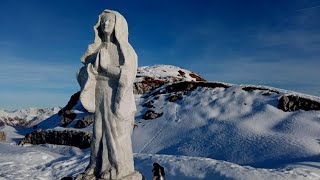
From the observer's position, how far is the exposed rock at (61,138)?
3155cm

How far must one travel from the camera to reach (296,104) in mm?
28969

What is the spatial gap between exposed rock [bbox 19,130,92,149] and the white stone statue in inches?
894

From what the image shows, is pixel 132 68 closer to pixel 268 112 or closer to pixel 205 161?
pixel 205 161

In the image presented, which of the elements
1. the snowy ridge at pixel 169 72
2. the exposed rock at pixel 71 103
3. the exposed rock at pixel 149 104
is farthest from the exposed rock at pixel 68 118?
the snowy ridge at pixel 169 72

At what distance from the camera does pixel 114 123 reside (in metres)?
8.64

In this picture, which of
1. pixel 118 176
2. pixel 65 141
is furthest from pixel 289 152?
pixel 65 141

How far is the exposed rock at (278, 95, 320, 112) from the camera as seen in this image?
92.7 feet

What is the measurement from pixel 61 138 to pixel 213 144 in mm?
14734

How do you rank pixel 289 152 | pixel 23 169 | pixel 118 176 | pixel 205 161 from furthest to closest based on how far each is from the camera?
pixel 289 152 → pixel 23 169 → pixel 205 161 → pixel 118 176

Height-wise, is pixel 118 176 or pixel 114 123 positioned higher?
pixel 114 123

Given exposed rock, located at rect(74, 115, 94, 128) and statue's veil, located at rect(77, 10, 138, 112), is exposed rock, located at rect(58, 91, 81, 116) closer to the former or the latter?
exposed rock, located at rect(74, 115, 94, 128)

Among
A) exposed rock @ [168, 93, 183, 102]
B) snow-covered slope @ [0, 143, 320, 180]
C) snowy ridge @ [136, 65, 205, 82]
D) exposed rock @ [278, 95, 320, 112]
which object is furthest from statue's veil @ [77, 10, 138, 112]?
snowy ridge @ [136, 65, 205, 82]

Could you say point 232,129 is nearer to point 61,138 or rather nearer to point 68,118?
point 61,138

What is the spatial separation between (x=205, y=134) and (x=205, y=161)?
13.4 m
